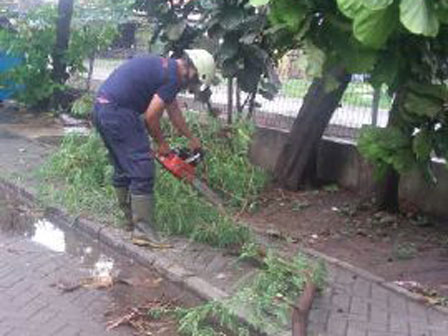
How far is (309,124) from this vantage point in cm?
884

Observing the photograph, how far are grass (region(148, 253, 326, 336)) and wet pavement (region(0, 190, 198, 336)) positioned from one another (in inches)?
7.1

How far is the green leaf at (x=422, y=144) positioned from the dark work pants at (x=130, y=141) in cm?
254

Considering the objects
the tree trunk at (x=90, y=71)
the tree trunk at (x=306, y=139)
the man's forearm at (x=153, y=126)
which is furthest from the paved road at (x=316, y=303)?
the tree trunk at (x=90, y=71)

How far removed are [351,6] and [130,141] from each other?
12.4 ft

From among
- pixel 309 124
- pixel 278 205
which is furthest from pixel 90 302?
pixel 309 124

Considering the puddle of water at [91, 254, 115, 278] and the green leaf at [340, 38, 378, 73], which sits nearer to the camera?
the green leaf at [340, 38, 378, 73]

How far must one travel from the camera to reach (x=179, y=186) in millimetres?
7719

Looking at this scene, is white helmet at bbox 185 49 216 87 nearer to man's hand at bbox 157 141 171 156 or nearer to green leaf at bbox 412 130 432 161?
man's hand at bbox 157 141 171 156

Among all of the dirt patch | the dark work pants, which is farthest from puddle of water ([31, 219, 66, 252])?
the dirt patch

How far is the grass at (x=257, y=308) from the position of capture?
532cm

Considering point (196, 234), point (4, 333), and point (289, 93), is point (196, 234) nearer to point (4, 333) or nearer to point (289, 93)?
point (4, 333)

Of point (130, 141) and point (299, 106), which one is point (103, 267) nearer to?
point (130, 141)

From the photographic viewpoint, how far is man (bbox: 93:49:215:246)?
6852 millimetres

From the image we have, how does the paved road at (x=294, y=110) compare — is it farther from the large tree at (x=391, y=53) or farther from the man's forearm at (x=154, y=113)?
the large tree at (x=391, y=53)
